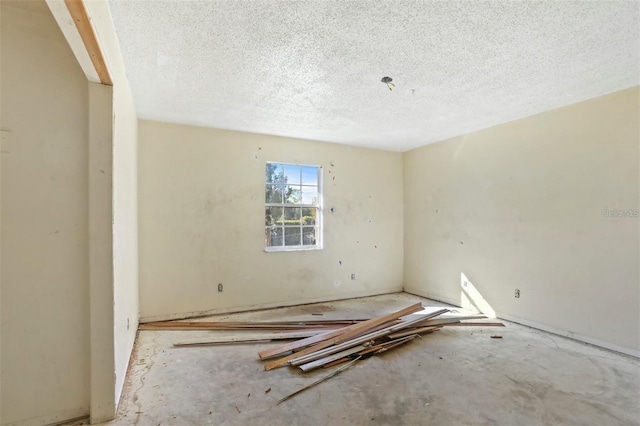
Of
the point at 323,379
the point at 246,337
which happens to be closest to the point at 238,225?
the point at 246,337

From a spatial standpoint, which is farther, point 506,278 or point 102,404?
point 506,278

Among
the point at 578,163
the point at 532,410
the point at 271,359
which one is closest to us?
the point at 532,410

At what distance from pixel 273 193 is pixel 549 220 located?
3.62m

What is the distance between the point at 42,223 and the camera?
2.00 meters

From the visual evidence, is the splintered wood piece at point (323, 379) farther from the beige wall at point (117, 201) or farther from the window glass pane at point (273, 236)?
the window glass pane at point (273, 236)

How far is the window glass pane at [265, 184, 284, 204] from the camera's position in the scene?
488 centimetres

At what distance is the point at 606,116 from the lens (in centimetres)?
331

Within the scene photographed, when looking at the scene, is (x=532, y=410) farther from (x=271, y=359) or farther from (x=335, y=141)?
(x=335, y=141)

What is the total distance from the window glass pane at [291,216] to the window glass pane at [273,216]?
10 cm

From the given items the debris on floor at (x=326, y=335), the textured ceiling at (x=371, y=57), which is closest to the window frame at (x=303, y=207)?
the textured ceiling at (x=371, y=57)

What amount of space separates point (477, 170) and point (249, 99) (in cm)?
330

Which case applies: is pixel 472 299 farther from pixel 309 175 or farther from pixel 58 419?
pixel 58 419

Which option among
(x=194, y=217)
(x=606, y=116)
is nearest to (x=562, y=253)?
(x=606, y=116)

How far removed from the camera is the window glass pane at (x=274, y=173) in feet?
16.1
